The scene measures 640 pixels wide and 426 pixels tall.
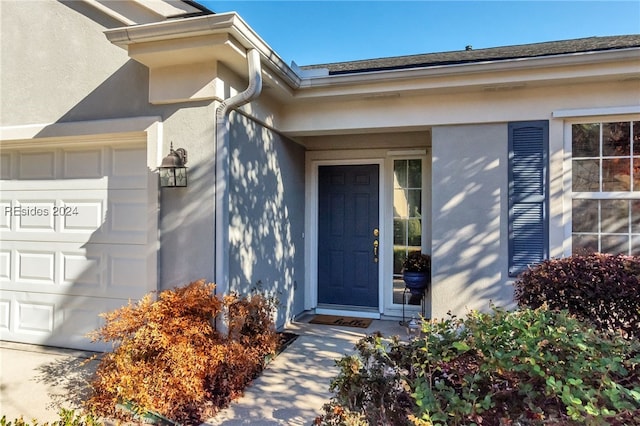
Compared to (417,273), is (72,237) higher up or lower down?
higher up

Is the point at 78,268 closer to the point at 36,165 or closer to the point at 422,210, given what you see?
the point at 36,165

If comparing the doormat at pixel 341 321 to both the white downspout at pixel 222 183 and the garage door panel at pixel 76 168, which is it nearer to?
the white downspout at pixel 222 183

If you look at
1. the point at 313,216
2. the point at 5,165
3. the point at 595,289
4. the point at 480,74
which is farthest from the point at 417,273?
the point at 5,165

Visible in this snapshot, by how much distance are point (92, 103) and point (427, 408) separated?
4431 mm

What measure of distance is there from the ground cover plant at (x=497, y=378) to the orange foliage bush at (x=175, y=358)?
4.72ft

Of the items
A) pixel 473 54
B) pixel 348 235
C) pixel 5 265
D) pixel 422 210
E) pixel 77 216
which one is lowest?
pixel 5 265

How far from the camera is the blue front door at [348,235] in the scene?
568cm

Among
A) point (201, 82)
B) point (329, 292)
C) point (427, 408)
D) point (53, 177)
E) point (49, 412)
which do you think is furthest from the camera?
point (329, 292)

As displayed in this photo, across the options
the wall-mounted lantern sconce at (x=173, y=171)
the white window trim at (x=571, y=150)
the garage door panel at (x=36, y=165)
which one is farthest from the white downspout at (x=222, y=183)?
the white window trim at (x=571, y=150)

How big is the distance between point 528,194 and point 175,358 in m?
4.07

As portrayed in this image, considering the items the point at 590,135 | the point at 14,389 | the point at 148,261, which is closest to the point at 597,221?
the point at 590,135

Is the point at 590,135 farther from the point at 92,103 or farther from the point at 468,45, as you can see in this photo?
the point at 92,103

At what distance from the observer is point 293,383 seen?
3398 mm

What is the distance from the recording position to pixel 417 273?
16.7 feet
